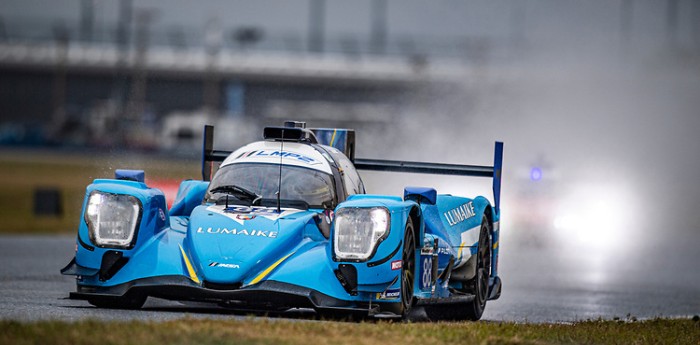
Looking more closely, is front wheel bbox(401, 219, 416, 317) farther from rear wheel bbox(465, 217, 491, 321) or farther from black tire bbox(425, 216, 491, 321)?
rear wheel bbox(465, 217, 491, 321)

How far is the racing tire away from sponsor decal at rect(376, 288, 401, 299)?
2.3 inches

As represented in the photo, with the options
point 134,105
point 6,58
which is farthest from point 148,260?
point 6,58

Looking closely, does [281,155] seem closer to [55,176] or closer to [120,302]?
[120,302]

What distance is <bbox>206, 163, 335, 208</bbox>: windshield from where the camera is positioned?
1169 cm

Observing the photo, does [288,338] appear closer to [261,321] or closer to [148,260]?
[261,321]

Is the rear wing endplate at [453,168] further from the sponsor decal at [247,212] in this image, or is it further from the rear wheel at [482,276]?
the sponsor decal at [247,212]

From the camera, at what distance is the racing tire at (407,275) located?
1057 cm

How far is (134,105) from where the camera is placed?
78.1 metres

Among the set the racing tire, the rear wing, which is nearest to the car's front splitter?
the racing tire

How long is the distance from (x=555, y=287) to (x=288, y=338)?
10.1 meters

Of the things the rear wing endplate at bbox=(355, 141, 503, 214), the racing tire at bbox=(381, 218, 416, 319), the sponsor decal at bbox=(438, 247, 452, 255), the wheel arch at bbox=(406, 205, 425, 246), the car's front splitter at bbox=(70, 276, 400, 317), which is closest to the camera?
the car's front splitter at bbox=(70, 276, 400, 317)

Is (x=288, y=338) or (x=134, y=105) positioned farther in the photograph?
(x=134, y=105)

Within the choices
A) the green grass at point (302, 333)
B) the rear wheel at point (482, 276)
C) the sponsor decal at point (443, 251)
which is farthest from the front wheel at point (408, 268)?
the rear wheel at point (482, 276)

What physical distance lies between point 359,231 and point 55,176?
46.7m
